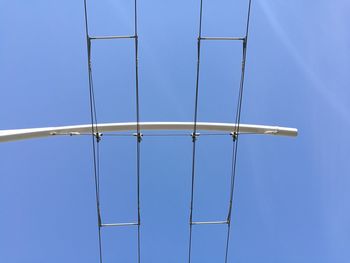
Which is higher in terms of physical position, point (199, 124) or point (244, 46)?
point (244, 46)

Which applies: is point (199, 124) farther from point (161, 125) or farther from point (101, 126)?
point (101, 126)

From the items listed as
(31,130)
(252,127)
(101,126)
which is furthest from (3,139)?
(252,127)

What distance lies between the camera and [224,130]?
52.0 ft

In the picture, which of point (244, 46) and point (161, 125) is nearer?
point (244, 46)

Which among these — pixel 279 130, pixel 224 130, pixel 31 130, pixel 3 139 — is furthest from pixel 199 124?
pixel 3 139

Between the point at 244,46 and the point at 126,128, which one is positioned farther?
the point at 126,128

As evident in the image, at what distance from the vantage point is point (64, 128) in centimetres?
1577

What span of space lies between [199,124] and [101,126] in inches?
149

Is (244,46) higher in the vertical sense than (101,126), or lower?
higher

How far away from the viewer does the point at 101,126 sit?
15789mm

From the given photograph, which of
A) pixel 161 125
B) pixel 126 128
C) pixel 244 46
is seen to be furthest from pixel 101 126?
pixel 244 46

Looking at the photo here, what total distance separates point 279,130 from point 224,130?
2305 mm

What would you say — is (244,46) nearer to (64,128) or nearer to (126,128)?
(126,128)

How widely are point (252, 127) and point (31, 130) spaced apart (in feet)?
28.2
